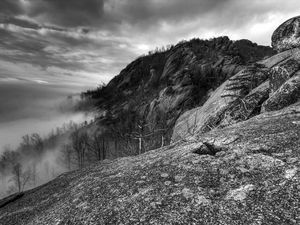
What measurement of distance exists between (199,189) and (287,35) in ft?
78.5

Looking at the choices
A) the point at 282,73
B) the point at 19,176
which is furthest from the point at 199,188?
the point at 19,176

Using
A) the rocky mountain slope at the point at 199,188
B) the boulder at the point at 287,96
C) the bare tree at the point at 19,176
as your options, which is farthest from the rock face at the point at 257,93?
the bare tree at the point at 19,176

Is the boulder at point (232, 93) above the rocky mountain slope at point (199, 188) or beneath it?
above

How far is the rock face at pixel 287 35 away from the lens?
22.9m

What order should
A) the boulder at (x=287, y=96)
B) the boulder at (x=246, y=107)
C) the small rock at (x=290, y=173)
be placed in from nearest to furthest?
the small rock at (x=290, y=173) → the boulder at (x=287, y=96) → the boulder at (x=246, y=107)

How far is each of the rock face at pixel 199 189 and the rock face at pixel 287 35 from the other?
17.5 metres

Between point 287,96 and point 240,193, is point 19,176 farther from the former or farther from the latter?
point 240,193

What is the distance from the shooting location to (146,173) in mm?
7988

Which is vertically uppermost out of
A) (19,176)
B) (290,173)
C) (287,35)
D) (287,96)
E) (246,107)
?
(287,35)

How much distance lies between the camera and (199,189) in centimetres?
619

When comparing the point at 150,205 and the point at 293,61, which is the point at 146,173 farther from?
the point at 293,61

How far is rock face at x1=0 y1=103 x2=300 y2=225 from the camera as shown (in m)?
5.25

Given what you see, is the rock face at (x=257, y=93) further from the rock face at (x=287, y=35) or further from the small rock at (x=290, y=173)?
the small rock at (x=290, y=173)

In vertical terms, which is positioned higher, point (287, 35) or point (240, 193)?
point (287, 35)
